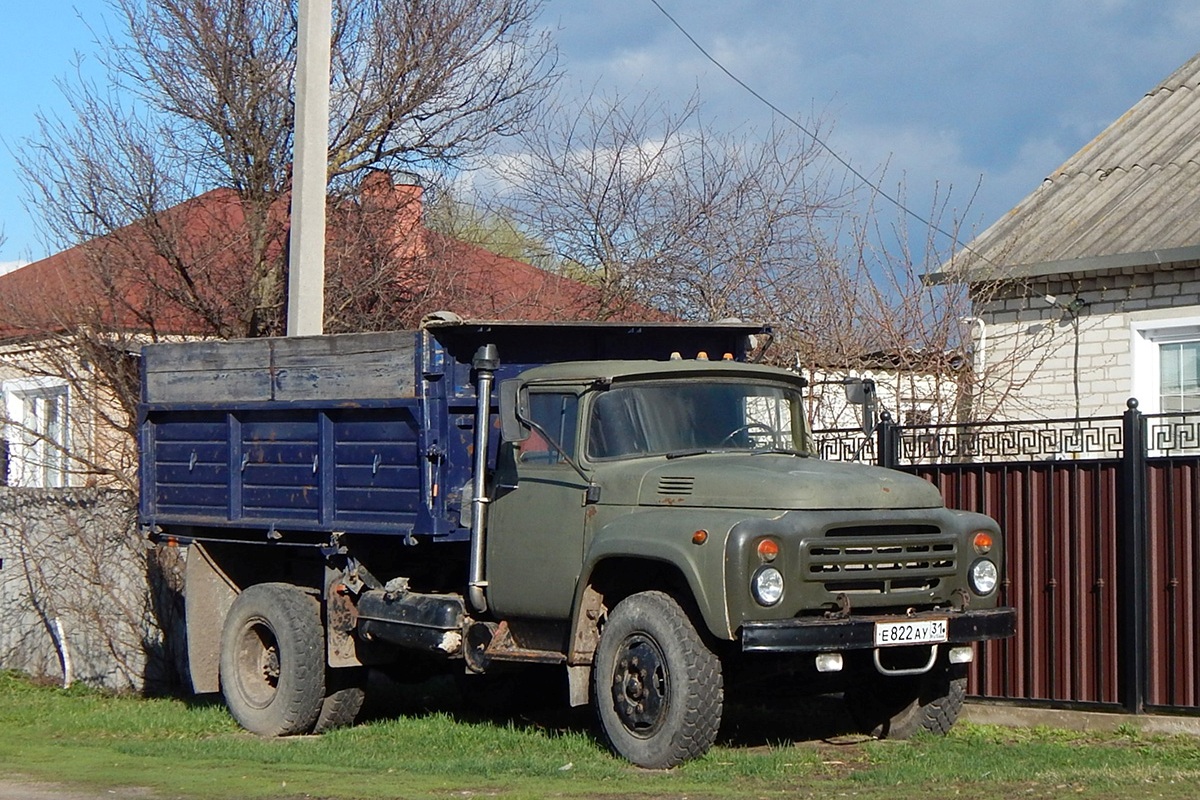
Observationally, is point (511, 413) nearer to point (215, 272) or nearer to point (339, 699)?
point (339, 699)

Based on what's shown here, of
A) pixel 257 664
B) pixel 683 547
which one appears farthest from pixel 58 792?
pixel 683 547

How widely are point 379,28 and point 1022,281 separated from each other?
6.65 meters

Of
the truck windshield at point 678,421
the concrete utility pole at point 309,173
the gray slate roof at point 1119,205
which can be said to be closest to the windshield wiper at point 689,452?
the truck windshield at point 678,421

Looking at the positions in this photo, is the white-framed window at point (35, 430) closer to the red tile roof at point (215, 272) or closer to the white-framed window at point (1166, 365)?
the red tile roof at point (215, 272)

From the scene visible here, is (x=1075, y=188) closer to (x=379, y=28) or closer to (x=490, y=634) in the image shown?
(x=379, y=28)

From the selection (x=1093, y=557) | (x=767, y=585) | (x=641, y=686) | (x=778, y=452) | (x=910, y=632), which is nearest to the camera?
(x=767, y=585)

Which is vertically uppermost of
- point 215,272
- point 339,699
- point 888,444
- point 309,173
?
point 309,173

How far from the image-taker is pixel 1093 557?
1019 centimetres

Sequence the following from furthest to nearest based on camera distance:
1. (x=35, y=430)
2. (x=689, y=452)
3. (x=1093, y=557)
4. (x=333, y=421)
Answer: (x=35, y=430) → (x=333, y=421) → (x=1093, y=557) → (x=689, y=452)

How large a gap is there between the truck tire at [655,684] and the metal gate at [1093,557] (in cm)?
280

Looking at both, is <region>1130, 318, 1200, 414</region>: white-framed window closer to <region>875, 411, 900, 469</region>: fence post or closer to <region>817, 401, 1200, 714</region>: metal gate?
<region>817, 401, 1200, 714</region>: metal gate

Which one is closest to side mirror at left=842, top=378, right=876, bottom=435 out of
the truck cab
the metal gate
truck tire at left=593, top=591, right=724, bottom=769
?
the truck cab

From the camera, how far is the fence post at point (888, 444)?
11297mm

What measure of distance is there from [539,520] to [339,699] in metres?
2.66
